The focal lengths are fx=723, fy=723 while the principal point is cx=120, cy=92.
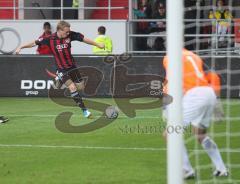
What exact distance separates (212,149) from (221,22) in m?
11.3

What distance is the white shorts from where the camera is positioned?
9273 mm

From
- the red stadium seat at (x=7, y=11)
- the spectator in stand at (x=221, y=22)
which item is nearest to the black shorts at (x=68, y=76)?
the spectator in stand at (x=221, y=22)

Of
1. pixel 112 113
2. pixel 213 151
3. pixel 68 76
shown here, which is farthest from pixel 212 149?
pixel 68 76

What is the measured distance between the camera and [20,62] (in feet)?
69.9

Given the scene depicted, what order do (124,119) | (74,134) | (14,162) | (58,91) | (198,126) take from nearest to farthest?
(198,126) → (14,162) → (74,134) → (124,119) → (58,91)

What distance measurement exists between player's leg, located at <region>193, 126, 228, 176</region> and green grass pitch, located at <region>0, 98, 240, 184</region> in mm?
135

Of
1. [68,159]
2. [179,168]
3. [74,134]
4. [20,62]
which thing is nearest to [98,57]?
[20,62]

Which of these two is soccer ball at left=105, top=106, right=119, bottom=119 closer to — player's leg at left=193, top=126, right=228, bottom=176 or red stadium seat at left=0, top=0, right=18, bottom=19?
player's leg at left=193, top=126, right=228, bottom=176

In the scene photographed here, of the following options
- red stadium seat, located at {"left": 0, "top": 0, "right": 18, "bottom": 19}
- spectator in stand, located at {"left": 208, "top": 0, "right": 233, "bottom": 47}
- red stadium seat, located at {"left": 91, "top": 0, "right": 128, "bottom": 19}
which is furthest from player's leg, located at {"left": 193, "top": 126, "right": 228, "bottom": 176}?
red stadium seat, located at {"left": 0, "top": 0, "right": 18, "bottom": 19}

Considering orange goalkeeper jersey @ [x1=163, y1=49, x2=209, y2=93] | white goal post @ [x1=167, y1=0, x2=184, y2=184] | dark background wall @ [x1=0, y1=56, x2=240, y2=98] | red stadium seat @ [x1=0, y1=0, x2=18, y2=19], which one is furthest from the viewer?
red stadium seat @ [x1=0, y1=0, x2=18, y2=19]

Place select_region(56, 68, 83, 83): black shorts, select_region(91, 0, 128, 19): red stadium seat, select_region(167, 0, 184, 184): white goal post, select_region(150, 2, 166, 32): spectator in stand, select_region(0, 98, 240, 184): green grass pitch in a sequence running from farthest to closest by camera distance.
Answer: select_region(91, 0, 128, 19): red stadium seat < select_region(150, 2, 166, 32): spectator in stand < select_region(56, 68, 83, 83): black shorts < select_region(0, 98, 240, 184): green grass pitch < select_region(167, 0, 184, 184): white goal post

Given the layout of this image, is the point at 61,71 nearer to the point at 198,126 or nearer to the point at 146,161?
the point at 146,161

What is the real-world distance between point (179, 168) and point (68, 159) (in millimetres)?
5242

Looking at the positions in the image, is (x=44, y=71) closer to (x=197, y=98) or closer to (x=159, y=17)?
(x=159, y=17)
